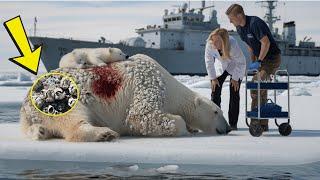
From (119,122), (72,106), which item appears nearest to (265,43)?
(119,122)

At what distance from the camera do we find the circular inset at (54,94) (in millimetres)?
5598

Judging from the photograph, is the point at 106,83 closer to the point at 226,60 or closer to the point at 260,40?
the point at 226,60

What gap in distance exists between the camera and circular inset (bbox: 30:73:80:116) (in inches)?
220

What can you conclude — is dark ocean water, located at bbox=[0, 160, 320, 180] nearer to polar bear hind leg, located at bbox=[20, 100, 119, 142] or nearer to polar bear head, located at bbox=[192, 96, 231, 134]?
polar bear hind leg, located at bbox=[20, 100, 119, 142]

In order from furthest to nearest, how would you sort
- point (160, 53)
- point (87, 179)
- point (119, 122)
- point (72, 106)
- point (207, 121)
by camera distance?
point (160, 53) < point (207, 121) < point (119, 122) < point (72, 106) < point (87, 179)

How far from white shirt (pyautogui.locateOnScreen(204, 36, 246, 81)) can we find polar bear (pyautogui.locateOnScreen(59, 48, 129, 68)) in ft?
3.74

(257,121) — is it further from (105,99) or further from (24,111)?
(24,111)

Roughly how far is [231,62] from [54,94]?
7.86 feet

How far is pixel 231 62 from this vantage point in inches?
264

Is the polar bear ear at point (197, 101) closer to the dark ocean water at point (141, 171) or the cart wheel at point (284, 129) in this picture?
the cart wheel at point (284, 129)

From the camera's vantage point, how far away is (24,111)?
5.76m

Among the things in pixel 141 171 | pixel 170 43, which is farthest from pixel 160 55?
pixel 141 171

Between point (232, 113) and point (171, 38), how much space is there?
47.0m

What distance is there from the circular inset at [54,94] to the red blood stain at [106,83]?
0.26 meters
